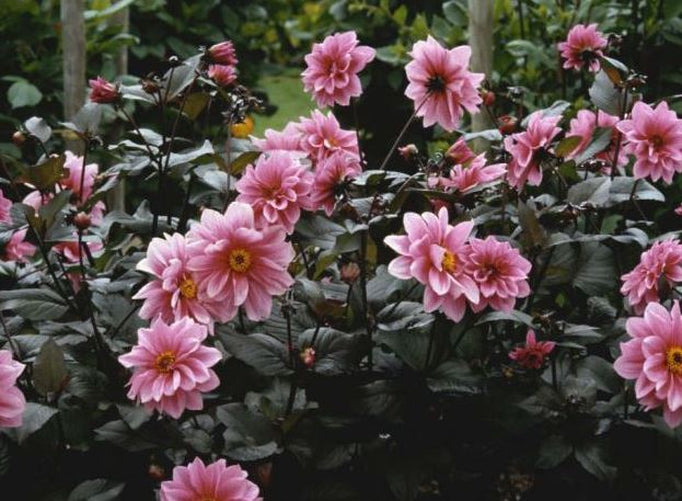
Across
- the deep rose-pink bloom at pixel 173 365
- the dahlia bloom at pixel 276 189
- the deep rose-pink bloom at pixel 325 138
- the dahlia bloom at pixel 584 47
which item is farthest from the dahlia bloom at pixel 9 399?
the dahlia bloom at pixel 584 47

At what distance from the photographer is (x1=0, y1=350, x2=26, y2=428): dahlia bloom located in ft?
4.35

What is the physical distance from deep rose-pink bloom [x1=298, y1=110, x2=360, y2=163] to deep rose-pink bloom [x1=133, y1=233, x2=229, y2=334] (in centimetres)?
36

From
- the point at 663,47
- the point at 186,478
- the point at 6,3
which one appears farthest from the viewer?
the point at 6,3

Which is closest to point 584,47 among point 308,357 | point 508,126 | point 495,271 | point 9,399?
point 508,126

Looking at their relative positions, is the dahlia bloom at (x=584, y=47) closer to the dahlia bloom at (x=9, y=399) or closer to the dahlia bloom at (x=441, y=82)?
the dahlia bloom at (x=441, y=82)

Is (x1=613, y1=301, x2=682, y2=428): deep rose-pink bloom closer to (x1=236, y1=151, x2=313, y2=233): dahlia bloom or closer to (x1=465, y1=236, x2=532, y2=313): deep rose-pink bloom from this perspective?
(x1=465, y1=236, x2=532, y2=313): deep rose-pink bloom

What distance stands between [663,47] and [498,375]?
1.69m

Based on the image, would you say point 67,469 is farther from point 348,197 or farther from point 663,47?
point 663,47

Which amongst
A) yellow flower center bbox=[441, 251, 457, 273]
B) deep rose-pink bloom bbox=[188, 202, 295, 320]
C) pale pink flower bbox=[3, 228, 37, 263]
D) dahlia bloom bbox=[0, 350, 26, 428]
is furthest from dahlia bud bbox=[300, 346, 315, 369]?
pale pink flower bbox=[3, 228, 37, 263]

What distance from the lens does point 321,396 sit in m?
1.49

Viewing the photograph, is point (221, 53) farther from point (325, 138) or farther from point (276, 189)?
point (276, 189)

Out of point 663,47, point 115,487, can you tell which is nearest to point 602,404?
point 115,487

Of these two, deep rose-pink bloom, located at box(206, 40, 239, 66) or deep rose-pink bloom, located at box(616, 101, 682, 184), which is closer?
deep rose-pink bloom, located at box(616, 101, 682, 184)

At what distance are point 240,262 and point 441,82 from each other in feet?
1.33
